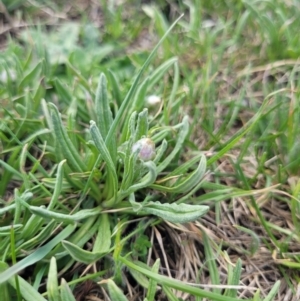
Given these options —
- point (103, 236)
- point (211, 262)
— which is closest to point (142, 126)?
point (103, 236)

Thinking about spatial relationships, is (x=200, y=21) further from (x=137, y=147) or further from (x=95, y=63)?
(x=137, y=147)

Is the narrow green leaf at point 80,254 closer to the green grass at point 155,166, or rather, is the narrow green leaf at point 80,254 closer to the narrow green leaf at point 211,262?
the green grass at point 155,166

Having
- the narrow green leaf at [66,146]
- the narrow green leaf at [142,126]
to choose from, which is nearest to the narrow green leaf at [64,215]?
the narrow green leaf at [66,146]

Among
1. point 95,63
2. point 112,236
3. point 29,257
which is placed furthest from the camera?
point 95,63

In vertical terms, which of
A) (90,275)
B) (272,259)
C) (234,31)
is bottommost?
(272,259)

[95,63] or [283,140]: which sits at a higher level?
[95,63]

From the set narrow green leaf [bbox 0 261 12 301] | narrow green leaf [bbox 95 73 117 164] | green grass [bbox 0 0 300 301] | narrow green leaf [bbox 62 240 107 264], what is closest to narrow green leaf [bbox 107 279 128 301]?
green grass [bbox 0 0 300 301]

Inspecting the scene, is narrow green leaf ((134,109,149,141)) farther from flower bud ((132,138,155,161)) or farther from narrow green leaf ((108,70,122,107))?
narrow green leaf ((108,70,122,107))

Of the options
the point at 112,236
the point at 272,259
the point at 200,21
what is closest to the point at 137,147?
the point at 112,236
